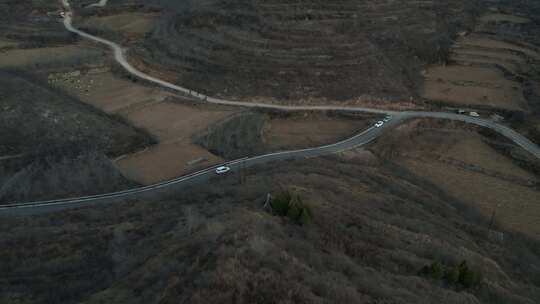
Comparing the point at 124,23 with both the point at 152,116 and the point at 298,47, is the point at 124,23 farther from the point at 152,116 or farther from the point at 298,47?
the point at 152,116

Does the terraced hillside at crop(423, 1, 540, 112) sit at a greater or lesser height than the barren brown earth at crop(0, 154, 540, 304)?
greater

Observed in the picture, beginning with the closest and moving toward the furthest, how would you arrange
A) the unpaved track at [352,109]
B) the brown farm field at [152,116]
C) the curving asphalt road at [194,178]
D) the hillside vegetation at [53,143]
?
the curving asphalt road at [194,178]
the hillside vegetation at [53,143]
the brown farm field at [152,116]
the unpaved track at [352,109]

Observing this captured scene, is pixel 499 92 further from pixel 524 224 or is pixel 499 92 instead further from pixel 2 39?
pixel 2 39

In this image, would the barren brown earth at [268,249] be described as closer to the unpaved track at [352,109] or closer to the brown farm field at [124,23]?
the unpaved track at [352,109]

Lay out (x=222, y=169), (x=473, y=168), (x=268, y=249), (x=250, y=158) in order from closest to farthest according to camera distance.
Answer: (x=268, y=249) → (x=222, y=169) → (x=250, y=158) → (x=473, y=168)

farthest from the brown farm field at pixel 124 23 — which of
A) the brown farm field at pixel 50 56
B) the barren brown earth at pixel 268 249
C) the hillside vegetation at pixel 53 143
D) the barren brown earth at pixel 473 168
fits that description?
the barren brown earth at pixel 268 249

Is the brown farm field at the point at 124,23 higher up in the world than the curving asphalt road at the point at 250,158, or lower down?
higher up

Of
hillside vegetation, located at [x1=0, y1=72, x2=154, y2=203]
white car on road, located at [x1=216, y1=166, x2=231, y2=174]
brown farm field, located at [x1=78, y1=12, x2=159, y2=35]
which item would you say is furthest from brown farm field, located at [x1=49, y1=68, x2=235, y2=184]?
brown farm field, located at [x1=78, y1=12, x2=159, y2=35]

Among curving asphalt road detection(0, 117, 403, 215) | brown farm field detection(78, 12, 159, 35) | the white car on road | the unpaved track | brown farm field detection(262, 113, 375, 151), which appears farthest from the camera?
brown farm field detection(78, 12, 159, 35)

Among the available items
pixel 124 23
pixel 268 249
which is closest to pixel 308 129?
pixel 268 249

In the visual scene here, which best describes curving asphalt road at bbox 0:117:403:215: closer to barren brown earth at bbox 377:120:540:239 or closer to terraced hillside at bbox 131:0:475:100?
barren brown earth at bbox 377:120:540:239
